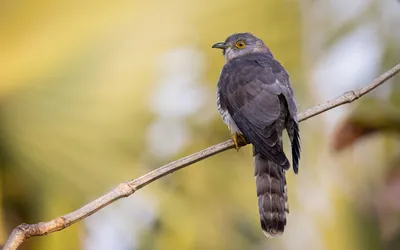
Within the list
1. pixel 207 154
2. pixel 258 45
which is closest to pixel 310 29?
pixel 258 45

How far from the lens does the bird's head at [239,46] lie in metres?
3.57

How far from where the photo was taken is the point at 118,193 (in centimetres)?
183

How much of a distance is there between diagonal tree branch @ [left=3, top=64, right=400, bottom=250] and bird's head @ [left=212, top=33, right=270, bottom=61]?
1118 mm

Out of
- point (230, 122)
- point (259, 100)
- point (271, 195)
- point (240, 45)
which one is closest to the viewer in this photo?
point (271, 195)

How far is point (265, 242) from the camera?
13.8 ft

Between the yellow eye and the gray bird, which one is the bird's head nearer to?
the yellow eye

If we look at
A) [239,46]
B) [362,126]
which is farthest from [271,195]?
[239,46]

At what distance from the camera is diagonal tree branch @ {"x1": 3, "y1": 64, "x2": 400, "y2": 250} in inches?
61.1

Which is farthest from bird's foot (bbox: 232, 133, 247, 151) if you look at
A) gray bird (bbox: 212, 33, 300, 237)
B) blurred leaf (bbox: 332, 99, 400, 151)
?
blurred leaf (bbox: 332, 99, 400, 151)

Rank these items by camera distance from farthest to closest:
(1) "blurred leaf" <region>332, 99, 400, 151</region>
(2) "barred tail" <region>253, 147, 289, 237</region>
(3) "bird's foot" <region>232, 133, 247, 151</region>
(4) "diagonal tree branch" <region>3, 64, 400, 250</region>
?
(1) "blurred leaf" <region>332, 99, 400, 151</region> → (3) "bird's foot" <region>232, 133, 247, 151</region> → (2) "barred tail" <region>253, 147, 289, 237</region> → (4) "diagonal tree branch" <region>3, 64, 400, 250</region>

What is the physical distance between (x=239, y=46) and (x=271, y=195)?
121 cm

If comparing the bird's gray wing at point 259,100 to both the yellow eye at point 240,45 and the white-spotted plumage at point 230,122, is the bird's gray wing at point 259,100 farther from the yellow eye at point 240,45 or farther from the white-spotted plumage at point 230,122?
the yellow eye at point 240,45

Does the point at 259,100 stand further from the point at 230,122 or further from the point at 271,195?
the point at 271,195

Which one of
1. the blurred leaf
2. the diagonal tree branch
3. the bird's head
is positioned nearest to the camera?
the diagonal tree branch
